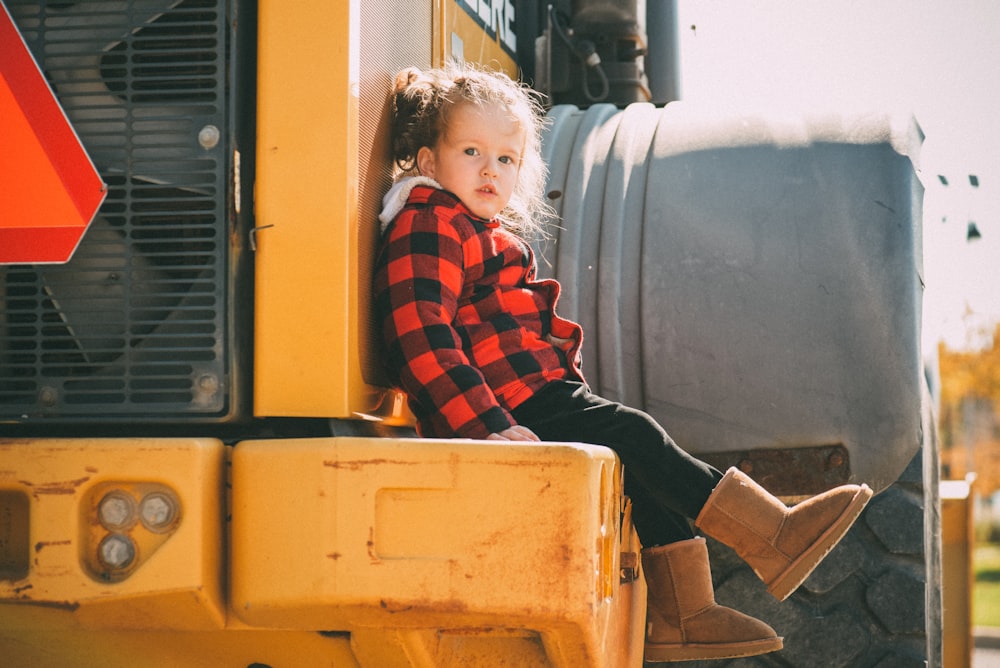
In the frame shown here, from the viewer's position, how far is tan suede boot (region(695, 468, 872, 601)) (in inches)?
92.8

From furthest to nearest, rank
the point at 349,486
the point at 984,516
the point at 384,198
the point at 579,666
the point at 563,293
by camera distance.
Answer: the point at 984,516 → the point at 563,293 → the point at 384,198 → the point at 579,666 → the point at 349,486

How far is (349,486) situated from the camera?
1873 mm

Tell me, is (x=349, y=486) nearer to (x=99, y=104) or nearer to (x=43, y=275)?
(x=43, y=275)

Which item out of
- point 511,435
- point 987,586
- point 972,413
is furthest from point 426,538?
point 972,413

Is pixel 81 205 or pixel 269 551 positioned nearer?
pixel 269 551

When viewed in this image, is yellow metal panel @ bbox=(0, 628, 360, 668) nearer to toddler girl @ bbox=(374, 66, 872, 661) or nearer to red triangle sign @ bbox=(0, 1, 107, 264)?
toddler girl @ bbox=(374, 66, 872, 661)

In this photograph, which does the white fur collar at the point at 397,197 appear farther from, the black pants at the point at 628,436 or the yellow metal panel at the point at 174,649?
the yellow metal panel at the point at 174,649

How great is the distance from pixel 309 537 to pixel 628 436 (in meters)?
0.76

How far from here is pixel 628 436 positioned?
241 cm

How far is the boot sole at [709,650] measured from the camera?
2535mm

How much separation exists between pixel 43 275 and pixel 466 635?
93cm

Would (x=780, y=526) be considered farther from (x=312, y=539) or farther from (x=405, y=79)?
(x=405, y=79)

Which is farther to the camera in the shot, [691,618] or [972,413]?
[972,413]

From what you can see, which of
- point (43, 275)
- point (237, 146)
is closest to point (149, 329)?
point (43, 275)
